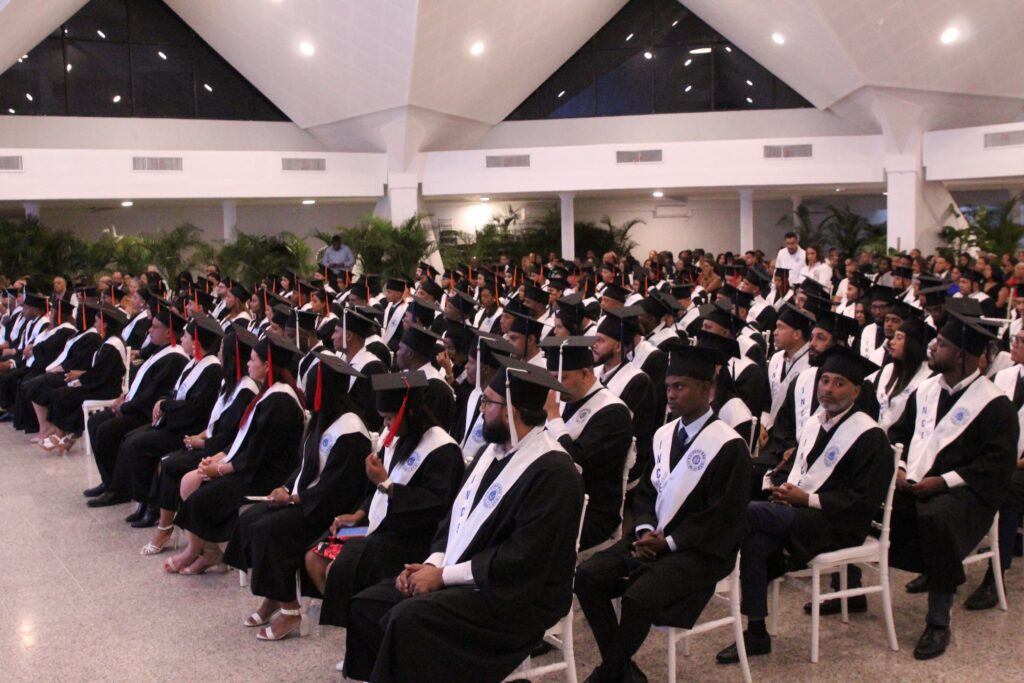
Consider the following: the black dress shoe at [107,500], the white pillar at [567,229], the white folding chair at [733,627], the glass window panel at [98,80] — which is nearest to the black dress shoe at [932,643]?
the white folding chair at [733,627]

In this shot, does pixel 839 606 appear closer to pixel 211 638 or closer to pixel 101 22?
pixel 211 638

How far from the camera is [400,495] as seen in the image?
488 centimetres

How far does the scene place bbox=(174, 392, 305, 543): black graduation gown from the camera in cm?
611

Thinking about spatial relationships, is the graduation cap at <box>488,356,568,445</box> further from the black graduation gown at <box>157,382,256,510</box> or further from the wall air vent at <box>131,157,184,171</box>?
the wall air vent at <box>131,157,184,171</box>

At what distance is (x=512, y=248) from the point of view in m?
25.1

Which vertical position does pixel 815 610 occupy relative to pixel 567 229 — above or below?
below

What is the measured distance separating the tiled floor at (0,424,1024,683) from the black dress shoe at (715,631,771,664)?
0.06 meters

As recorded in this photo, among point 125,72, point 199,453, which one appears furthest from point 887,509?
point 125,72

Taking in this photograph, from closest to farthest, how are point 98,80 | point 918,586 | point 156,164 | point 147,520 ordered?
point 918,586 < point 147,520 < point 156,164 < point 98,80

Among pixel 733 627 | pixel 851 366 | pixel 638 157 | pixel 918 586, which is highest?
pixel 638 157

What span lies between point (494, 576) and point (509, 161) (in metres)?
19.4

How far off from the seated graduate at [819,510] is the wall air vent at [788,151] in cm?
1766

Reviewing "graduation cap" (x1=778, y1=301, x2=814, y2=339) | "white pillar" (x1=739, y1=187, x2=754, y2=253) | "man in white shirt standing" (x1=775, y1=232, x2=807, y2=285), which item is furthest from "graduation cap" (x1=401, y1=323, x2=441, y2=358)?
"white pillar" (x1=739, y1=187, x2=754, y2=253)

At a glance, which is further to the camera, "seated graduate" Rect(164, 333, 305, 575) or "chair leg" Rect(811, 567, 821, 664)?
"seated graduate" Rect(164, 333, 305, 575)
